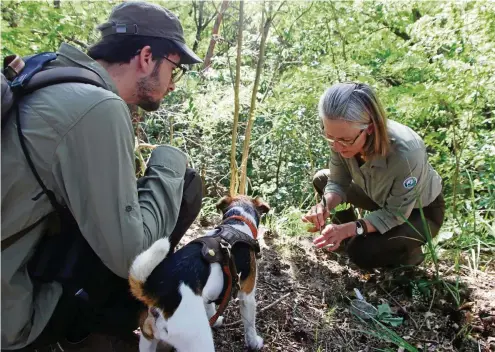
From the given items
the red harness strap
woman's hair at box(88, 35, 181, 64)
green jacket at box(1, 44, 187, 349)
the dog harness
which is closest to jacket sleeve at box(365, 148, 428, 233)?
the dog harness

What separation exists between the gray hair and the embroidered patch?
510mm

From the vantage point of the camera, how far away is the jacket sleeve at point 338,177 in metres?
3.40

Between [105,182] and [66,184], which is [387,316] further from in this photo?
[66,184]

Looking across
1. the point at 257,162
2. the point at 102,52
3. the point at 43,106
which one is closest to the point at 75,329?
the point at 43,106

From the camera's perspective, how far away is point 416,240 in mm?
3174

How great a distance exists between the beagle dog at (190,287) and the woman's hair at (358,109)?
0.98 m

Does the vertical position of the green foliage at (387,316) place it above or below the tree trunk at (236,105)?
below

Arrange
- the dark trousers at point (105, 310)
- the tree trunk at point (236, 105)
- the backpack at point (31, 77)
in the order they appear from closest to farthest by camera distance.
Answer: the backpack at point (31, 77) < the dark trousers at point (105, 310) < the tree trunk at point (236, 105)

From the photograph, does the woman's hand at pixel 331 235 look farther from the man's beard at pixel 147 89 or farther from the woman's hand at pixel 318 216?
the man's beard at pixel 147 89

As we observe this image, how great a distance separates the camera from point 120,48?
6.86 ft

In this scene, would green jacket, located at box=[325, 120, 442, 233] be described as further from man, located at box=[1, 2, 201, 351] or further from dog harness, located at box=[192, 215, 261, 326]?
man, located at box=[1, 2, 201, 351]

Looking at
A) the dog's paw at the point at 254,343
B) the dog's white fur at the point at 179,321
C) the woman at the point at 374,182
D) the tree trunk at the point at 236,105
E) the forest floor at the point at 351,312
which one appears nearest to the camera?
the dog's white fur at the point at 179,321

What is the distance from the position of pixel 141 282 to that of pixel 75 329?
470 mm

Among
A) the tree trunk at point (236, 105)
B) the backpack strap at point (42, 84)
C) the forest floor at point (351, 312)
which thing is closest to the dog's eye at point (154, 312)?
the backpack strap at point (42, 84)
